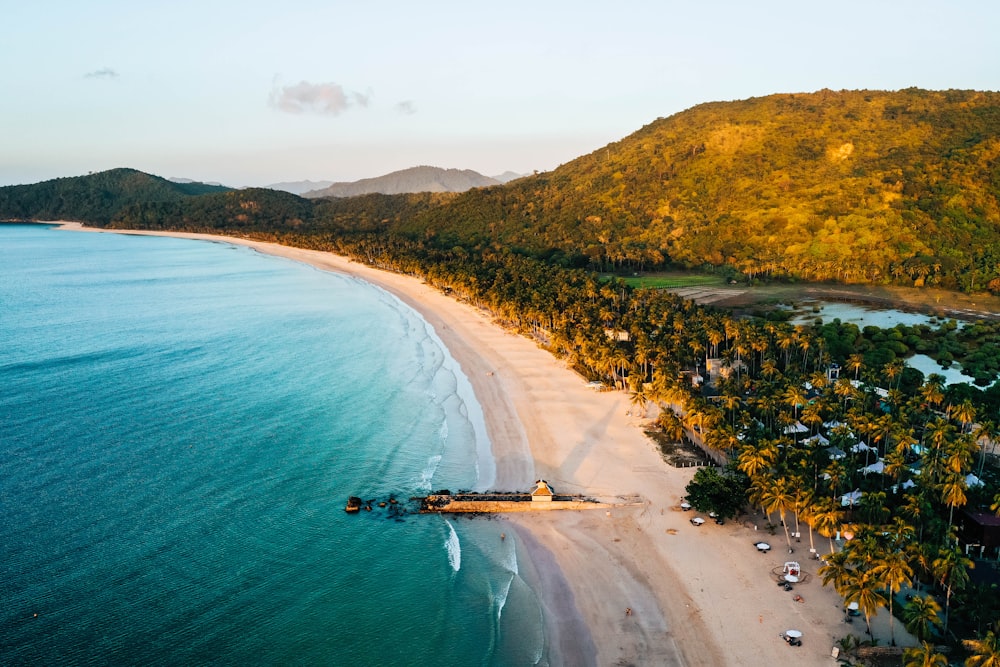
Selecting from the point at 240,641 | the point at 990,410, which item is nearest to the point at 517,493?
the point at 240,641

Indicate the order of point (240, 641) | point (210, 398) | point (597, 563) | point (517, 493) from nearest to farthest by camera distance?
point (240, 641) < point (597, 563) < point (517, 493) < point (210, 398)

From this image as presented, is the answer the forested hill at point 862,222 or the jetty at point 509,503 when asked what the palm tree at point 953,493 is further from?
the forested hill at point 862,222

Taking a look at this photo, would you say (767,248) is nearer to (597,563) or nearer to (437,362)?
(437,362)

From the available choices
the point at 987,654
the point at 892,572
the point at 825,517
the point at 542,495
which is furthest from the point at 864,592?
the point at 542,495

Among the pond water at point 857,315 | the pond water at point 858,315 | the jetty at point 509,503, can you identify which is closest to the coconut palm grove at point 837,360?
the pond water at point 858,315

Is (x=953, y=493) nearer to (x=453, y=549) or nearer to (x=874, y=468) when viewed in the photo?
(x=874, y=468)

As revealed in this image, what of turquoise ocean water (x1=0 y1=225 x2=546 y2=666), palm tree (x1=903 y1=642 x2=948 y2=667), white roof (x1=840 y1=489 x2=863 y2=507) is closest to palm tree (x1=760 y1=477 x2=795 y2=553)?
white roof (x1=840 y1=489 x2=863 y2=507)
